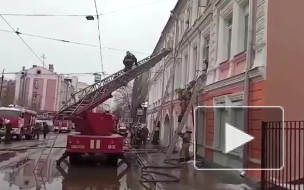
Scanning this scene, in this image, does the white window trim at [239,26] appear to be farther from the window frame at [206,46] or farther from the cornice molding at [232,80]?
the window frame at [206,46]

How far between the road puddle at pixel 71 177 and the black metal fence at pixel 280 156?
141 inches

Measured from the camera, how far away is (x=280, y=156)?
9.99 metres

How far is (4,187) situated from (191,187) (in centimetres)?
516

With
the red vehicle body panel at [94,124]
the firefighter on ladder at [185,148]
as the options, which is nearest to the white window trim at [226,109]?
the firefighter on ladder at [185,148]

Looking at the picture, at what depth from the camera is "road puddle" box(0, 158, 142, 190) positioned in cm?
1095

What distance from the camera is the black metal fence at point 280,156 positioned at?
961cm

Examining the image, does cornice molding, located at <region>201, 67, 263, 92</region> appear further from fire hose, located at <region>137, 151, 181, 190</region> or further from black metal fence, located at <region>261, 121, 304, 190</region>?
fire hose, located at <region>137, 151, 181, 190</region>

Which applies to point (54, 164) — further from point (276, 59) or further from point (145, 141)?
point (145, 141)

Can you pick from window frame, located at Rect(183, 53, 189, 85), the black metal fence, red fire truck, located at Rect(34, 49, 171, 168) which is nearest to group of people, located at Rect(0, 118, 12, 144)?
red fire truck, located at Rect(34, 49, 171, 168)

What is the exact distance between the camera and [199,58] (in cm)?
1928

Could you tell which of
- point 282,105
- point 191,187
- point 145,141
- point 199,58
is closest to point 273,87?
point 282,105

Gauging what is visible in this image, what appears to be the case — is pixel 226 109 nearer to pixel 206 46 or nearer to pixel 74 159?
pixel 206 46
